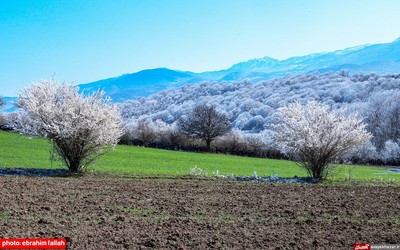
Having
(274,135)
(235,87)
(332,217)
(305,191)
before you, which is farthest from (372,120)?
(235,87)

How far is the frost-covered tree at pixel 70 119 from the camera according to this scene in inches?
815

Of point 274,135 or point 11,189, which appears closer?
point 11,189

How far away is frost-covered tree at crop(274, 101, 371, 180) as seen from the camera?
22.8 m

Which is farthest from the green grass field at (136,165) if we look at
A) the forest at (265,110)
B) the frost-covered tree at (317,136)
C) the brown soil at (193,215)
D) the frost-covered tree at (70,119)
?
the brown soil at (193,215)

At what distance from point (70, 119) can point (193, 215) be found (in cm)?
1128

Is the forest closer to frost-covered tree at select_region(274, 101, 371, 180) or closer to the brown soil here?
frost-covered tree at select_region(274, 101, 371, 180)

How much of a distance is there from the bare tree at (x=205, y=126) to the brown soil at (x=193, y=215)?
40849 mm

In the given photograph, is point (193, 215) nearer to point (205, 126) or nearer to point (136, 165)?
point (136, 165)

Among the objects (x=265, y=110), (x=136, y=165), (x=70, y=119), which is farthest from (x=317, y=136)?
(x=265, y=110)

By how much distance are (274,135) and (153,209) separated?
44.5ft

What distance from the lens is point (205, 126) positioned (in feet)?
192

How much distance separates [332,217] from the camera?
1200cm

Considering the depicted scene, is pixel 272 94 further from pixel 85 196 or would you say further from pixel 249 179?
pixel 85 196

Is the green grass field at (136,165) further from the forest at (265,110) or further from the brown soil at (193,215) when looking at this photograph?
the brown soil at (193,215)
